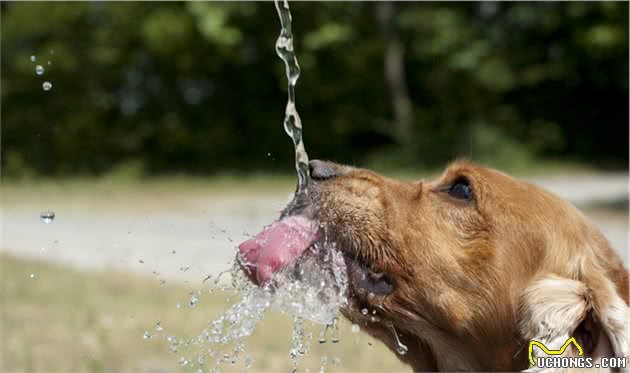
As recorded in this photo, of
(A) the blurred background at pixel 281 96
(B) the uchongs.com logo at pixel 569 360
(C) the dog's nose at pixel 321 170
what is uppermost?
(A) the blurred background at pixel 281 96

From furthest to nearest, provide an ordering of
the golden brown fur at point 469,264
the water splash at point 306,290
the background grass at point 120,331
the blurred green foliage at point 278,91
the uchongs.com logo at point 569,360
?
the blurred green foliage at point 278,91
the background grass at point 120,331
the water splash at point 306,290
the golden brown fur at point 469,264
the uchongs.com logo at point 569,360

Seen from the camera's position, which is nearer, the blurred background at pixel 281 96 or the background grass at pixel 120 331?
the background grass at pixel 120 331

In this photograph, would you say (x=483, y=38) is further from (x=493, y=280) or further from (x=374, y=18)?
(x=493, y=280)

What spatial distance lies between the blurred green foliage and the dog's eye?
62.2ft

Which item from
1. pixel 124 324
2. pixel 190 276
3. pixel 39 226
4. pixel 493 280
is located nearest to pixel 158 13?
pixel 39 226

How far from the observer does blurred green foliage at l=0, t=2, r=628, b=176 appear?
2402 cm

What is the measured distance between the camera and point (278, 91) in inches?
1053

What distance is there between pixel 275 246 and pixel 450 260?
75cm

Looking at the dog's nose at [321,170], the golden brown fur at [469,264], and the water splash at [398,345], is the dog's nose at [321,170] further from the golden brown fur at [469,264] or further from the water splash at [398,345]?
the water splash at [398,345]

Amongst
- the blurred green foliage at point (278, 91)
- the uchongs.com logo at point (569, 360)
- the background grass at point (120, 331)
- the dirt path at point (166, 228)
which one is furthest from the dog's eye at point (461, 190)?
the blurred green foliage at point (278, 91)

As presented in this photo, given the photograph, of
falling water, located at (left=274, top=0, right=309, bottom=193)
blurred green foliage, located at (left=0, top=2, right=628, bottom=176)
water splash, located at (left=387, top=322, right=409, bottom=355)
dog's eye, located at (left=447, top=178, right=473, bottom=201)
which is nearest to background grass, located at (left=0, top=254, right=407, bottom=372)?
falling water, located at (left=274, top=0, right=309, bottom=193)

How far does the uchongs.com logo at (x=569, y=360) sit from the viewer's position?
3230 mm

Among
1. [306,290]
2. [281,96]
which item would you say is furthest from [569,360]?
[281,96]

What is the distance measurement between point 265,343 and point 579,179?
15.4m
